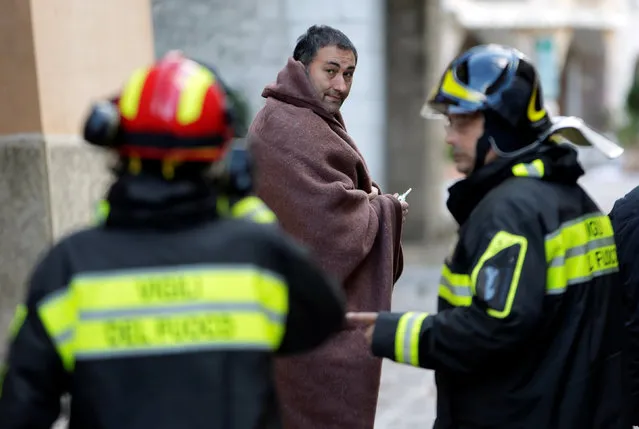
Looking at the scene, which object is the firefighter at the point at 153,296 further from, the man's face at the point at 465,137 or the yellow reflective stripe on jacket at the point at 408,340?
the man's face at the point at 465,137

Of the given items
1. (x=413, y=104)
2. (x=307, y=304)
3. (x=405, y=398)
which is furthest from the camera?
(x=413, y=104)

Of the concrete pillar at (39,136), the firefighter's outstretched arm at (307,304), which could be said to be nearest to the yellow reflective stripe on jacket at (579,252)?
the firefighter's outstretched arm at (307,304)

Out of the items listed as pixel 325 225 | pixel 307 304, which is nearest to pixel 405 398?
pixel 325 225

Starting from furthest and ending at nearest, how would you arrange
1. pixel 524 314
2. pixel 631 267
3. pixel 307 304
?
pixel 631 267 → pixel 524 314 → pixel 307 304

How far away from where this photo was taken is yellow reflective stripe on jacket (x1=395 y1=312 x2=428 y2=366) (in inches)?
99.0

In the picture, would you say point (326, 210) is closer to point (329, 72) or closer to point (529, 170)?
point (329, 72)

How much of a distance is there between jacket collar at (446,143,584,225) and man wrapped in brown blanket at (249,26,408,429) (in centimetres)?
96

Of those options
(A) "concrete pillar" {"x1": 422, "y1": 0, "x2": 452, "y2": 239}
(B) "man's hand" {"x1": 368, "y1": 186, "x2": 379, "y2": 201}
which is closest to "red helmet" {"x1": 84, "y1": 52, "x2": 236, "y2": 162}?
(B) "man's hand" {"x1": 368, "y1": 186, "x2": 379, "y2": 201}

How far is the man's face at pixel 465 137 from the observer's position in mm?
2564

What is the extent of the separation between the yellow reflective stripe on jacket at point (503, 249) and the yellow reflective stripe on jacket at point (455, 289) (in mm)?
59

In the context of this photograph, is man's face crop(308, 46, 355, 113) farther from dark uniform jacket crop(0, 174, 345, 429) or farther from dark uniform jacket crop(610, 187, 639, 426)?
dark uniform jacket crop(0, 174, 345, 429)

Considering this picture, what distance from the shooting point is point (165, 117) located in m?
1.88

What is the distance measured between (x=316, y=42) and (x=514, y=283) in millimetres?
1563

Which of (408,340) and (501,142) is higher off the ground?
(501,142)
